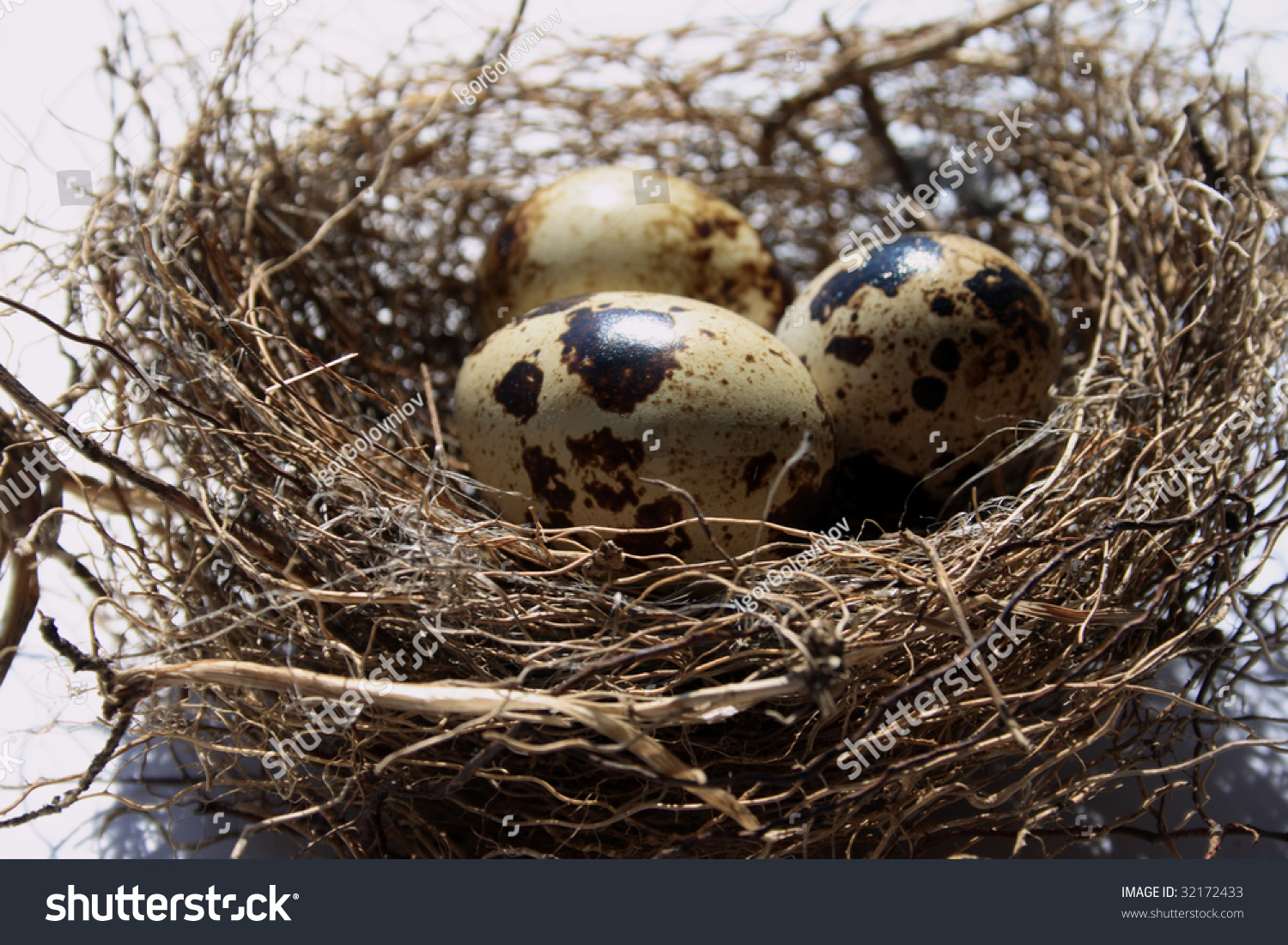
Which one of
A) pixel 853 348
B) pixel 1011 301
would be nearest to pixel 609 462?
pixel 853 348

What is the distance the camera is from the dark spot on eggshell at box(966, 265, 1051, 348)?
110 cm

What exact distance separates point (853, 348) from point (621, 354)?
287 mm

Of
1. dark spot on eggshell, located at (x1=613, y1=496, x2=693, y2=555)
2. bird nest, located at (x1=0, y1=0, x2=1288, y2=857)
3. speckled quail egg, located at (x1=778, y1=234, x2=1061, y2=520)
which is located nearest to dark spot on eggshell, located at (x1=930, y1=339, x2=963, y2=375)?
speckled quail egg, located at (x1=778, y1=234, x2=1061, y2=520)

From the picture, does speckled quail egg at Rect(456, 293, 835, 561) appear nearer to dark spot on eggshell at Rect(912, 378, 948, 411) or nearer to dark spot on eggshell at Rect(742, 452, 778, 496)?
dark spot on eggshell at Rect(742, 452, 778, 496)

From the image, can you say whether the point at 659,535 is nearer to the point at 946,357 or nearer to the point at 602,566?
the point at 602,566

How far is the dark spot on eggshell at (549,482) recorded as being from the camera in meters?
1.00

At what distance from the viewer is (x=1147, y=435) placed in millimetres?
1052

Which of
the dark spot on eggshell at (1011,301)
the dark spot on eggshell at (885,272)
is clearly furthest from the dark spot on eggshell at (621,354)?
the dark spot on eggshell at (1011,301)

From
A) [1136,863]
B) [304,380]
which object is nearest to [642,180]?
[304,380]

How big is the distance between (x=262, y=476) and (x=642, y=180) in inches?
24.7

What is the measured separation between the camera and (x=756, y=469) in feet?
3.31

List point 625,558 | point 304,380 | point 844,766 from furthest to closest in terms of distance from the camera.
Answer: point 304,380
point 625,558
point 844,766

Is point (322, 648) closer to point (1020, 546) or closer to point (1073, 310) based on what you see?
point (1020, 546)

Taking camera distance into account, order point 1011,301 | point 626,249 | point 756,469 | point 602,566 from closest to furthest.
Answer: point 602,566
point 756,469
point 1011,301
point 626,249
